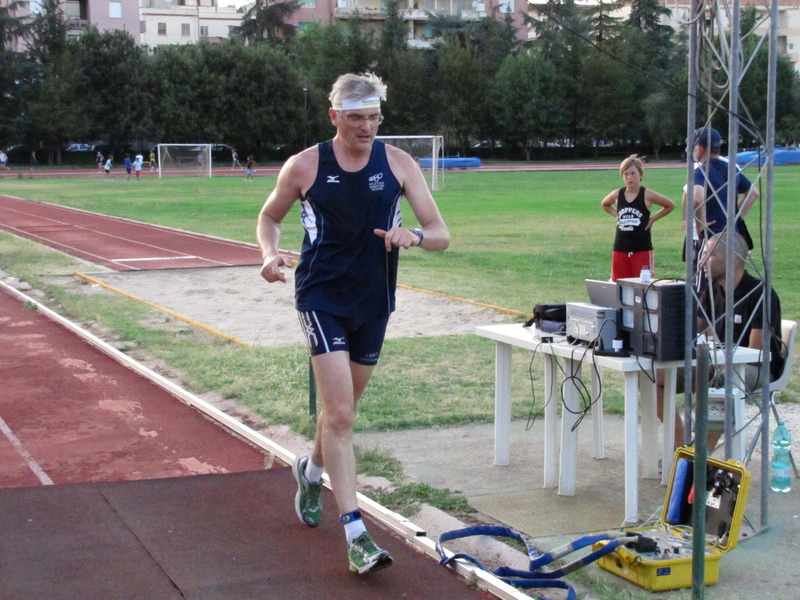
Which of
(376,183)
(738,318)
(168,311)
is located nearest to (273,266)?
(376,183)

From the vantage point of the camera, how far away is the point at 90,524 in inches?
187

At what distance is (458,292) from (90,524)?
8.98 metres

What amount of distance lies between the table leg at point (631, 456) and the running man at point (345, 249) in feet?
4.28

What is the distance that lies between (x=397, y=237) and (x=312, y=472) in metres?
1.32

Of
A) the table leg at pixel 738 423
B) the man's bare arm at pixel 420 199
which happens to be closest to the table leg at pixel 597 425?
the table leg at pixel 738 423

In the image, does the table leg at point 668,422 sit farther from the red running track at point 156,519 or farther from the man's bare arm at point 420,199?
the red running track at point 156,519

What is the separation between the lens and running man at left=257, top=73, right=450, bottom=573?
13.7 ft

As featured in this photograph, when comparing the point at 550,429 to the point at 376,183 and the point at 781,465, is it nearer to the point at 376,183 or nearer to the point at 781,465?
the point at 781,465

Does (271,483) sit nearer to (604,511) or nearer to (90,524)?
(90,524)

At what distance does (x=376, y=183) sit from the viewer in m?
4.21

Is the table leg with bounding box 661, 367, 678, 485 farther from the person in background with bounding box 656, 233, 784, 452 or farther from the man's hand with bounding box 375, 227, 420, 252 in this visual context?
the man's hand with bounding box 375, 227, 420, 252

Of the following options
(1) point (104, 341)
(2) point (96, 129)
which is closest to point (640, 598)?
(1) point (104, 341)

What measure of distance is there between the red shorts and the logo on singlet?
20.5ft

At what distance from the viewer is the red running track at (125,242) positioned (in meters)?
17.2
